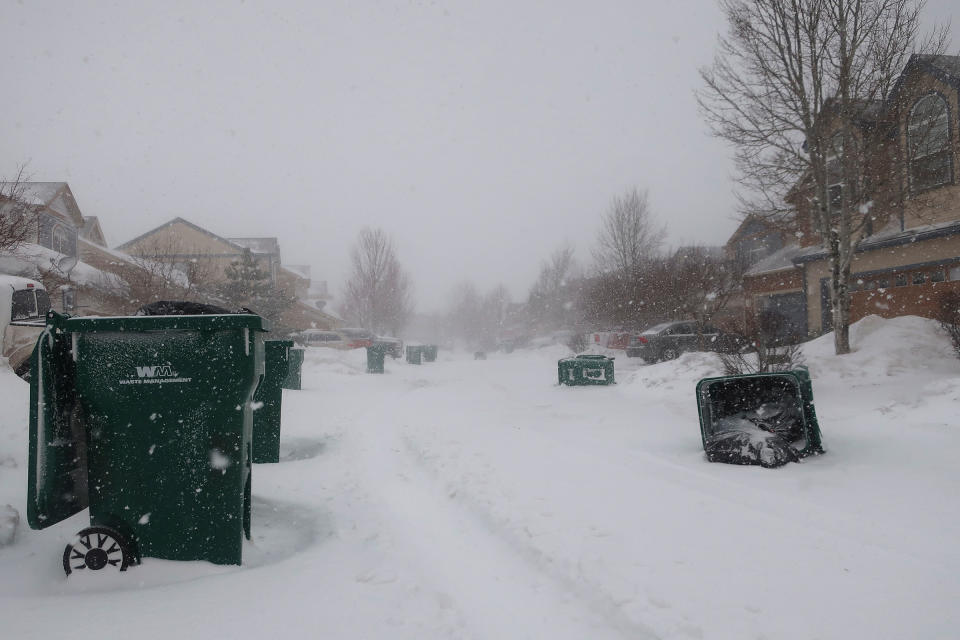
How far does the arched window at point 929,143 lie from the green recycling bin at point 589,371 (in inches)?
298

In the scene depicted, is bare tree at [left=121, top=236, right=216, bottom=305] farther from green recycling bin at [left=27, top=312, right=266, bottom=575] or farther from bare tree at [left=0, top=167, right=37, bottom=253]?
green recycling bin at [left=27, top=312, right=266, bottom=575]

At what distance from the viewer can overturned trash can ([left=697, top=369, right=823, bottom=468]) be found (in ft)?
16.3

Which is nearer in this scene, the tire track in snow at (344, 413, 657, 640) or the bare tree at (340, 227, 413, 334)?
the tire track in snow at (344, 413, 657, 640)

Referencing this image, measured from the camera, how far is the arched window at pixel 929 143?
10828 millimetres

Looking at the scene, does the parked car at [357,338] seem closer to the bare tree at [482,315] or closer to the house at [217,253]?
the house at [217,253]

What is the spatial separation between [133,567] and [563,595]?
89.3 inches

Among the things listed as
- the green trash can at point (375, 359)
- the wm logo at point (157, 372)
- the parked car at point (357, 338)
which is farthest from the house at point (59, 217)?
the wm logo at point (157, 372)

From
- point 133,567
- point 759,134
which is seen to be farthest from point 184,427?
point 759,134

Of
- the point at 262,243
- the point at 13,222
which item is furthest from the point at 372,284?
→ the point at 13,222

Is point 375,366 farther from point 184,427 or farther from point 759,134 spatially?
point 184,427

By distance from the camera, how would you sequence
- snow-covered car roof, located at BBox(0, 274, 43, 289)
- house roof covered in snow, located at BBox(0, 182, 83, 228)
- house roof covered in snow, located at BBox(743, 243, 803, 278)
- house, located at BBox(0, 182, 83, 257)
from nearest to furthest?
snow-covered car roof, located at BBox(0, 274, 43, 289)
house roof covered in snow, located at BBox(743, 243, 803, 278)
house, located at BBox(0, 182, 83, 257)
house roof covered in snow, located at BBox(0, 182, 83, 228)

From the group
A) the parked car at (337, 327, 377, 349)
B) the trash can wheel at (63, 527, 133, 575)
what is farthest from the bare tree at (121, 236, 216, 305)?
the trash can wheel at (63, 527, 133, 575)

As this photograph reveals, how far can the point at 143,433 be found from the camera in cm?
281

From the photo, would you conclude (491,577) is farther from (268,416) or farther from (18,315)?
(18,315)
